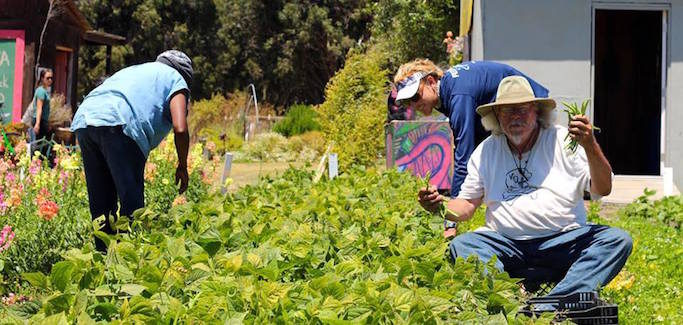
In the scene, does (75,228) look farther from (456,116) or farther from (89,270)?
(89,270)

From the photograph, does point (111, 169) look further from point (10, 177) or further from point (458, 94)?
point (458, 94)

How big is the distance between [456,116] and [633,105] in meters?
9.68

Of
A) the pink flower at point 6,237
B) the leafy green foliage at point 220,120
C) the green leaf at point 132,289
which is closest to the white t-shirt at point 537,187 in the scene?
the green leaf at point 132,289

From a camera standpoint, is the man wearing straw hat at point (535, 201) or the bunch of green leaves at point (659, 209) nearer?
the man wearing straw hat at point (535, 201)

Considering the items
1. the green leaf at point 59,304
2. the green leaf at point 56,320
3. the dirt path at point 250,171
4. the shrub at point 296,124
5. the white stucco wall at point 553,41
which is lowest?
the dirt path at point 250,171

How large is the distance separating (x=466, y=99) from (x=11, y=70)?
1628 cm

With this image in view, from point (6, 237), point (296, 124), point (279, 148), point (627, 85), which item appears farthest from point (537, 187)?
point (296, 124)

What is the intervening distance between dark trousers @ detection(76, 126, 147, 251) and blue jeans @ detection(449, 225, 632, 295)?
2.32m

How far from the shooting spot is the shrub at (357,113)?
558 inches

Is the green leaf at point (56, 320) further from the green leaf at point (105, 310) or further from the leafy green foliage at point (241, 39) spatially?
the leafy green foliage at point (241, 39)

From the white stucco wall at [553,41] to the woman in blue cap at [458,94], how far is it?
5.87 meters

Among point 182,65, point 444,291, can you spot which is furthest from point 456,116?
point 444,291

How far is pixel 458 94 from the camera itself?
5.86m

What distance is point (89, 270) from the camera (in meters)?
3.32
